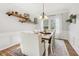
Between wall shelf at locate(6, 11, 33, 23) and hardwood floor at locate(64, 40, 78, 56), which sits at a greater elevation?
wall shelf at locate(6, 11, 33, 23)

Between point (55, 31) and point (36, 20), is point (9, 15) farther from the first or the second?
point (55, 31)

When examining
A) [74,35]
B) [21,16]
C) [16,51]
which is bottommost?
[16,51]

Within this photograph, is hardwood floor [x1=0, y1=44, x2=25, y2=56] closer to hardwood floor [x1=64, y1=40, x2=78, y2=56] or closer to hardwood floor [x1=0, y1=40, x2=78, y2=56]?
hardwood floor [x1=0, y1=40, x2=78, y2=56]

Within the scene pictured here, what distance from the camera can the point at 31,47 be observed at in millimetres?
2051

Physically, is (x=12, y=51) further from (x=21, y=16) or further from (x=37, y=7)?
(x=37, y=7)

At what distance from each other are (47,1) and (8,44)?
2.99 ft

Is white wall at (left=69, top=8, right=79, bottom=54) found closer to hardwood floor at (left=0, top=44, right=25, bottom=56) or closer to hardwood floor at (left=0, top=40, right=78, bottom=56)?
hardwood floor at (left=0, top=40, right=78, bottom=56)

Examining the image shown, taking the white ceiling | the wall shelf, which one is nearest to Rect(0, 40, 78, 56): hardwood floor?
the wall shelf

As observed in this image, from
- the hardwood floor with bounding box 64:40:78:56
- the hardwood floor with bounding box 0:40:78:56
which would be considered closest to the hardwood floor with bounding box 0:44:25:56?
the hardwood floor with bounding box 0:40:78:56

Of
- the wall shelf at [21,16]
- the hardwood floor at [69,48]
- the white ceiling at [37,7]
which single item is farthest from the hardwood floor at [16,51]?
the white ceiling at [37,7]

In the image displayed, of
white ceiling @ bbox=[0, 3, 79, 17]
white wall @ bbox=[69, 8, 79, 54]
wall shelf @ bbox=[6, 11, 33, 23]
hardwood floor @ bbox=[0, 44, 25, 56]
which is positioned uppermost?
white ceiling @ bbox=[0, 3, 79, 17]

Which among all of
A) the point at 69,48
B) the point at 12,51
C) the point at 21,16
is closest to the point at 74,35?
the point at 69,48

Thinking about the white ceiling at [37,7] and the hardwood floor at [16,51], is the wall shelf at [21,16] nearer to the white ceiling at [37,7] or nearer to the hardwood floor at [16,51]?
the white ceiling at [37,7]

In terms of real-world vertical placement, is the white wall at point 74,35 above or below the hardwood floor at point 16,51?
above
